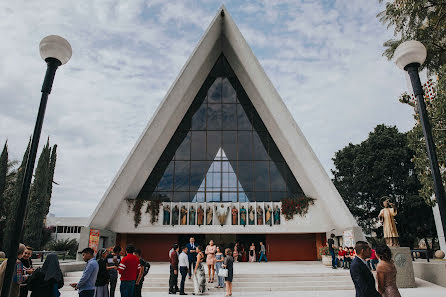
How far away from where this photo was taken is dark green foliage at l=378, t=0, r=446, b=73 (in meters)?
7.64

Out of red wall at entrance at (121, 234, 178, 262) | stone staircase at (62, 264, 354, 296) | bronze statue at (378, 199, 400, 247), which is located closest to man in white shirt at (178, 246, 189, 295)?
stone staircase at (62, 264, 354, 296)

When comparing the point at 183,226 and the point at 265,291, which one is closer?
the point at 265,291

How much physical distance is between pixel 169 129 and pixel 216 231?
18.8 feet

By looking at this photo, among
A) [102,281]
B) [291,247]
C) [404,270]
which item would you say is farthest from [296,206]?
[102,281]

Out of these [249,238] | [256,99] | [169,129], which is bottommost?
[249,238]

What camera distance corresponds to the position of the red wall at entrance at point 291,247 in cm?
1545

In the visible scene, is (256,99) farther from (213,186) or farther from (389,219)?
(389,219)

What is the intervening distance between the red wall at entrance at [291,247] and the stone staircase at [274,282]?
6.53m

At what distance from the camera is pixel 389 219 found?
8.77 metres

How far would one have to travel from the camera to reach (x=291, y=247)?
1555cm

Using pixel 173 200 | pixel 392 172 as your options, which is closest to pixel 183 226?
pixel 173 200

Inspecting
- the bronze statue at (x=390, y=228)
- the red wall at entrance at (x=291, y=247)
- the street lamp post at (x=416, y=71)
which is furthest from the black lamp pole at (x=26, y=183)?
the red wall at entrance at (x=291, y=247)

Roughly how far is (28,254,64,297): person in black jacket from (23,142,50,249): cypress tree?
64.2ft

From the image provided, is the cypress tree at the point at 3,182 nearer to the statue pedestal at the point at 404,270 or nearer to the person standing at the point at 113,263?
the person standing at the point at 113,263
